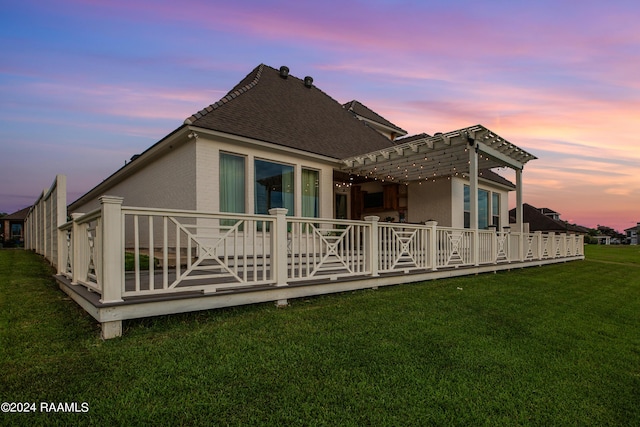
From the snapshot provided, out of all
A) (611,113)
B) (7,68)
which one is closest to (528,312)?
(611,113)

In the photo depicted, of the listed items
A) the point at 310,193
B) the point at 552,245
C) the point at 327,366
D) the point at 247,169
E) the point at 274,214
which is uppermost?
the point at 247,169

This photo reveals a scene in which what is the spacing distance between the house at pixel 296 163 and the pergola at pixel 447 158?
3 cm

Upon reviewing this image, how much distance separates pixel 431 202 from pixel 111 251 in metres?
11.0

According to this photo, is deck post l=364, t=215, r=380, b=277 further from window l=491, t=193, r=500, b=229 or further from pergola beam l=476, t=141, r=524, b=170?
window l=491, t=193, r=500, b=229

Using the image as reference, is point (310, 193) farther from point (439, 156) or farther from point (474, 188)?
point (474, 188)

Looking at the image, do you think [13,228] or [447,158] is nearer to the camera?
[447,158]

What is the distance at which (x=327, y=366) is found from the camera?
267 cm

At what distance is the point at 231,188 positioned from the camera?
730cm

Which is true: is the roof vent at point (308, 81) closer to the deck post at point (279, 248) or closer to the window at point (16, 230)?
the deck post at point (279, 248)

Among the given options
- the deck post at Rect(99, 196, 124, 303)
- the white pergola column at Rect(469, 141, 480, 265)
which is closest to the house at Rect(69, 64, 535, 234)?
the white pergola column at Rect(469, 141, 480, 265)

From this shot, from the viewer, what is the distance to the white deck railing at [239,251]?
3416 mm

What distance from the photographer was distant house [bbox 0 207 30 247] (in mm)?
25272

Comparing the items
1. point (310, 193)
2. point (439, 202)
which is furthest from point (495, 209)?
point (310, 193)

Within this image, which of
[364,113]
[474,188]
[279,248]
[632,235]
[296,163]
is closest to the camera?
[279,248]
